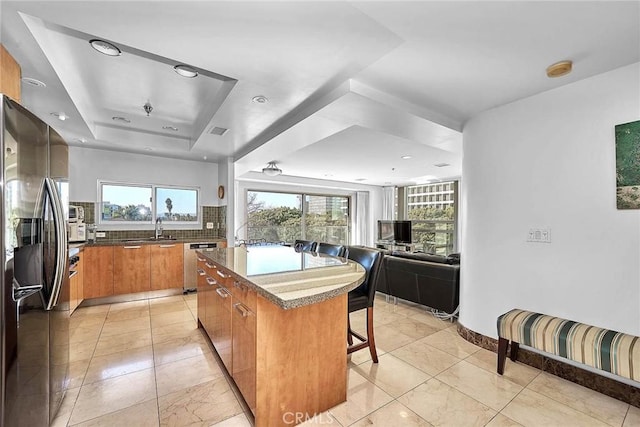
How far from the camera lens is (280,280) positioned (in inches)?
63.5

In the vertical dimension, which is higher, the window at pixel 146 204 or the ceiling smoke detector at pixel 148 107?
the ceiling smoke detector at pixel 148 107

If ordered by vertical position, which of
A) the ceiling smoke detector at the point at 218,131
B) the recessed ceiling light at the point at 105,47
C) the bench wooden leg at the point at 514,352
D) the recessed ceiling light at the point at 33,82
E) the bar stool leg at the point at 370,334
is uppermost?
the recessed ceiling light at the point at 105,47

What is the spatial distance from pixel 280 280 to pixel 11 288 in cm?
116

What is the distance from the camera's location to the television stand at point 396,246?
7379mm

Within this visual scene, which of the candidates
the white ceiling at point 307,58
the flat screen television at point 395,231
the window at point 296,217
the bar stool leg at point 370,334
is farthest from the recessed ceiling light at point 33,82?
the flat screen television at point 395,231

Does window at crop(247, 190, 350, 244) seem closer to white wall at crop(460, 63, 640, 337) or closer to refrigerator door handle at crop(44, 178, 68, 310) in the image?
white wall at crop(460, 63, 640, 337)

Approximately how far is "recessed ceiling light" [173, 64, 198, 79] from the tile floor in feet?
7.56

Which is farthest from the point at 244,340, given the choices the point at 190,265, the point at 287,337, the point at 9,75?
the point at 190,265

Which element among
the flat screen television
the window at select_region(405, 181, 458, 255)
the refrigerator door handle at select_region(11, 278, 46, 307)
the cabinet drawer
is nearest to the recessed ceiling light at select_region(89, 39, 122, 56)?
the refrigerator door handle at select_region(11, 278, 46, 307)

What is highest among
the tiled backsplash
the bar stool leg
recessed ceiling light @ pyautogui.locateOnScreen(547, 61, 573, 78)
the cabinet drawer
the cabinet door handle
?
recessed ceiling light @ pyautogui.locateOnScreen(547, 61, 573, 78)

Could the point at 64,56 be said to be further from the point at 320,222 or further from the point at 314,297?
the point at 320,222

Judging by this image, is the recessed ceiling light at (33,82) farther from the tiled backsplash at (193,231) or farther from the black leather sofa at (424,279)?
the black leather sofa at (424,279)

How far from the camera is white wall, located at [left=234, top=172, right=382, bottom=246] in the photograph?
646 cm

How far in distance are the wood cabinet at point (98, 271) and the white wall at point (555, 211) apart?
14.7ft
